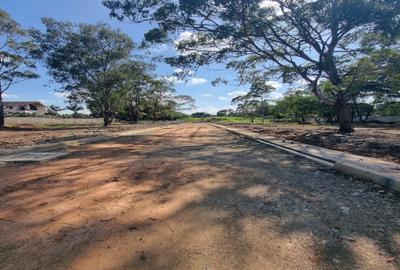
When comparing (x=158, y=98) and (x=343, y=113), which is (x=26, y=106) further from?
(x=343, y=113)

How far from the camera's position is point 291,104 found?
55.7 metres

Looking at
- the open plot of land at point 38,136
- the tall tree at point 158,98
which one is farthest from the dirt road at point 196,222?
the tall tree at point 158,98

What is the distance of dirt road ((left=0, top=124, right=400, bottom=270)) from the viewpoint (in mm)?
2480

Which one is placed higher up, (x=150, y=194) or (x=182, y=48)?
(x=182, y=48)

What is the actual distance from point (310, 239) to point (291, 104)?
183ft

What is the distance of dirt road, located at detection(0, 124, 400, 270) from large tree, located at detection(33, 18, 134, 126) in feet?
87.7

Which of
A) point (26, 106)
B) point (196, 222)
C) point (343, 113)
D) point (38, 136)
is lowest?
point (38, 136)

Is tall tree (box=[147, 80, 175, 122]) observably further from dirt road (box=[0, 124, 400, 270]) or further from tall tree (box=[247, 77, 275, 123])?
dirt road (box=[0, 124, 400, 270])

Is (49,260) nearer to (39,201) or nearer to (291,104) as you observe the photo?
(39,201)

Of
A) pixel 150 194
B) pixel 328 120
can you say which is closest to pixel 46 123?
pixel 150 194

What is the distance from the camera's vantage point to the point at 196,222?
326cm

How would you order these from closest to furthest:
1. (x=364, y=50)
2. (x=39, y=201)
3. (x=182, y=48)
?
(x=39, y=201), (x=364, y=50), (x=182, y=48)

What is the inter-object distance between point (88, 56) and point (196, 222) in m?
30.6

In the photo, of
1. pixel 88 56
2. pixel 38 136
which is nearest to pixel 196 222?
pixel 38 136
